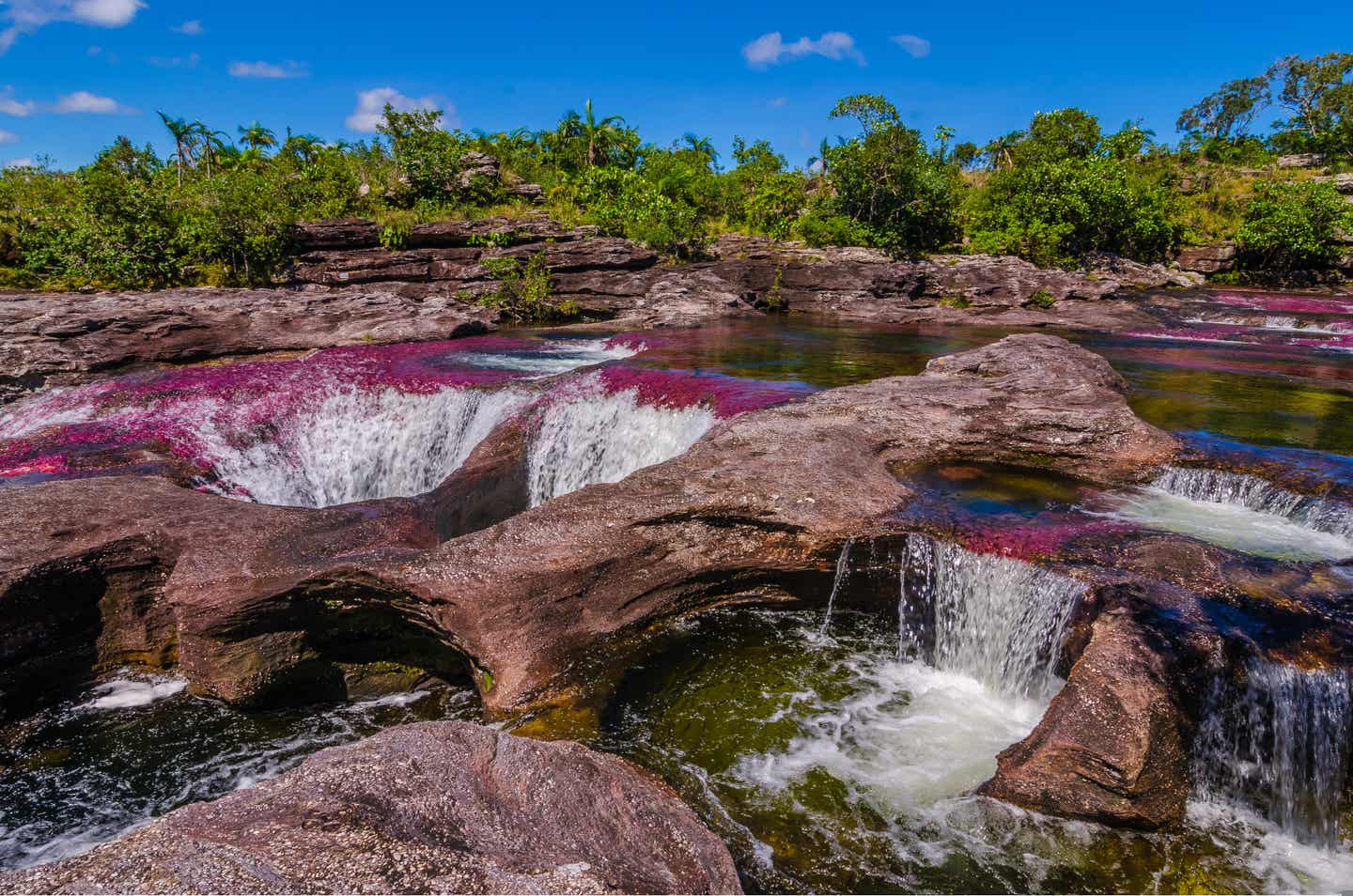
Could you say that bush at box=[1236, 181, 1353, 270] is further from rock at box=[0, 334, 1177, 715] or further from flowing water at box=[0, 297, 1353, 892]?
rock at box=[0, 334, 1177, 715]

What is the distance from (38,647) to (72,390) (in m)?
9.50

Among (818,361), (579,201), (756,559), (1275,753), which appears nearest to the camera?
(1275,753)

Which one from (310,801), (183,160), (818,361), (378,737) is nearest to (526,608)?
(378,737)

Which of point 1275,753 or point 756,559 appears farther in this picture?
point 756,559

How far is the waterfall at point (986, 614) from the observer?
5.51 metres

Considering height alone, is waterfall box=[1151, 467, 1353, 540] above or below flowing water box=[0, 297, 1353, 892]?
above

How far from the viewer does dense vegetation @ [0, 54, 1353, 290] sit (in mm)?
23547

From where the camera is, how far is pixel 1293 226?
30516 mm

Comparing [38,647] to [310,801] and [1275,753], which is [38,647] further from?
[1275,753]

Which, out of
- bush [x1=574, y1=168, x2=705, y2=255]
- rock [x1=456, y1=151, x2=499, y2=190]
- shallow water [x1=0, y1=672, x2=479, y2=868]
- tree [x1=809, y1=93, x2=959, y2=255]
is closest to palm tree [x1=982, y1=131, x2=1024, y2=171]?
tree [x1=809, y1=93, x2=959, y2=255]

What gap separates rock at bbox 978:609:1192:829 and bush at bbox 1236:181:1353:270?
126ft

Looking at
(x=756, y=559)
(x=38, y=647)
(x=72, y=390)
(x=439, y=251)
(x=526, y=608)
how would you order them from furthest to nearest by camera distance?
(x=439, y=251)
(x=72, y=390)
(x=756, y=559)
(x=38, y=647)
(x=526, y=608)

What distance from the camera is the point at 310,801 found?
277cm

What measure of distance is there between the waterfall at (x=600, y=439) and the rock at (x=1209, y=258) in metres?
36.1
